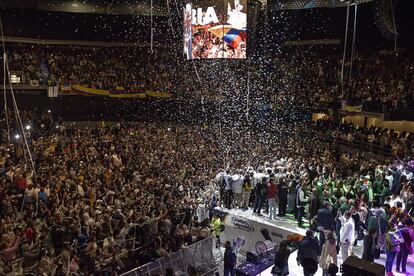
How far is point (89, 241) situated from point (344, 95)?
15.8 m

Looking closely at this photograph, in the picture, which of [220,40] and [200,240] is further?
[220,40]

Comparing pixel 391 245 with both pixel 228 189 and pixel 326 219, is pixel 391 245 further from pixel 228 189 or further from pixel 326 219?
pixel 228 189

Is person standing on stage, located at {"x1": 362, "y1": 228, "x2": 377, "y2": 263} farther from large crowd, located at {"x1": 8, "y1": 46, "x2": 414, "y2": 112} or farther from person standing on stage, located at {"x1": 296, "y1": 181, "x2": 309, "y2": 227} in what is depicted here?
large crowd, located at {"x1": 8, "y1": 46, "x2": 414, "y2": 112}

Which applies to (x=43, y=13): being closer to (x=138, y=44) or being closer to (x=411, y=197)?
(x=138, y=44)

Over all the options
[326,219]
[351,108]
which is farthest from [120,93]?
[326,219]

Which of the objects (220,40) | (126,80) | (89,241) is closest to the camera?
(89,241)

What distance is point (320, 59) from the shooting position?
2547cm

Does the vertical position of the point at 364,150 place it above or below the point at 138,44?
below

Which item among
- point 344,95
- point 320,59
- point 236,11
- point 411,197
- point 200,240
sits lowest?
point 200,240

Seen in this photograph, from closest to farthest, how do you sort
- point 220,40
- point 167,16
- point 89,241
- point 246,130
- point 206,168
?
point 89,241 → point 206,168 → point 220,40 → point 246,130 → point 167,16

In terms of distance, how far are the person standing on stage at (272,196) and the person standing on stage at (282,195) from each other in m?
0.17

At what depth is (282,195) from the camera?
38.3 ft

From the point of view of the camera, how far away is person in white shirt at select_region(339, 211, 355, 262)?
8617 millimetres

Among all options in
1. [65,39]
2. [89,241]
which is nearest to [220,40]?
[65,39]
